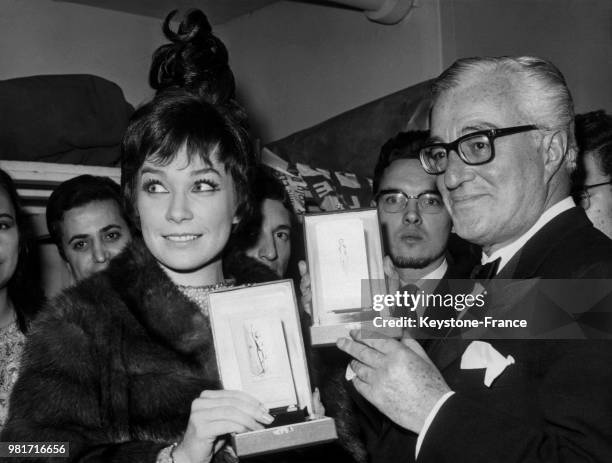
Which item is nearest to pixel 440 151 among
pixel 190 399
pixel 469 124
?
pixel 469 124

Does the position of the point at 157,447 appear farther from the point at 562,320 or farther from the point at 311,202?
the point at 311,202

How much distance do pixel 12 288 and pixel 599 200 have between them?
2247 millimetres

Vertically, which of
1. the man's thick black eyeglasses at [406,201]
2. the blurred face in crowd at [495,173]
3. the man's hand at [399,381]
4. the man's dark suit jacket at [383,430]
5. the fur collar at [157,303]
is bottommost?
the man's dark suit jacket at [383,430]

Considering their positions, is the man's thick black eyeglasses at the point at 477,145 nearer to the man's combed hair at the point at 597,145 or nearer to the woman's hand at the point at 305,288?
the woman's hand at the point at 305,288

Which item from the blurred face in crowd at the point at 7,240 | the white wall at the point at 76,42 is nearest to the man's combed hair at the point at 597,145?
the blurred face in crowd at the point at 7,240

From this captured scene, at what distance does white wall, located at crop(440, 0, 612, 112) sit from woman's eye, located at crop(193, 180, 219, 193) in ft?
9.63

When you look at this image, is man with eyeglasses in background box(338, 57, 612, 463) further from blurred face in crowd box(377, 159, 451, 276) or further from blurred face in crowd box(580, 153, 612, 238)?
blurred face in crowd box(377, 159, 451, 276)

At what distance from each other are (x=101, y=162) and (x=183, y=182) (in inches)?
58.1

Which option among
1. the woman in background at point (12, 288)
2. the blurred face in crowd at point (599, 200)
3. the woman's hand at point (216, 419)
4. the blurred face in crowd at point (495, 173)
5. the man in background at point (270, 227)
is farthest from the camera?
the man in background at point (270, 227)

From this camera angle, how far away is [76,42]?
4.71 metres

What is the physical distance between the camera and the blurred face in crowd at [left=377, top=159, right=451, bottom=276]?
9.75ft

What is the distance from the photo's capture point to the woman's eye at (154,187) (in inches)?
68.9

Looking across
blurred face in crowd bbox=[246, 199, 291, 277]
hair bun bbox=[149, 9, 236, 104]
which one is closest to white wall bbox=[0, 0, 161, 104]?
blurred face in crowd bbox=[246, 199, 291, 277]

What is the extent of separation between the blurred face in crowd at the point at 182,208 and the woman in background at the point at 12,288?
0.94m
